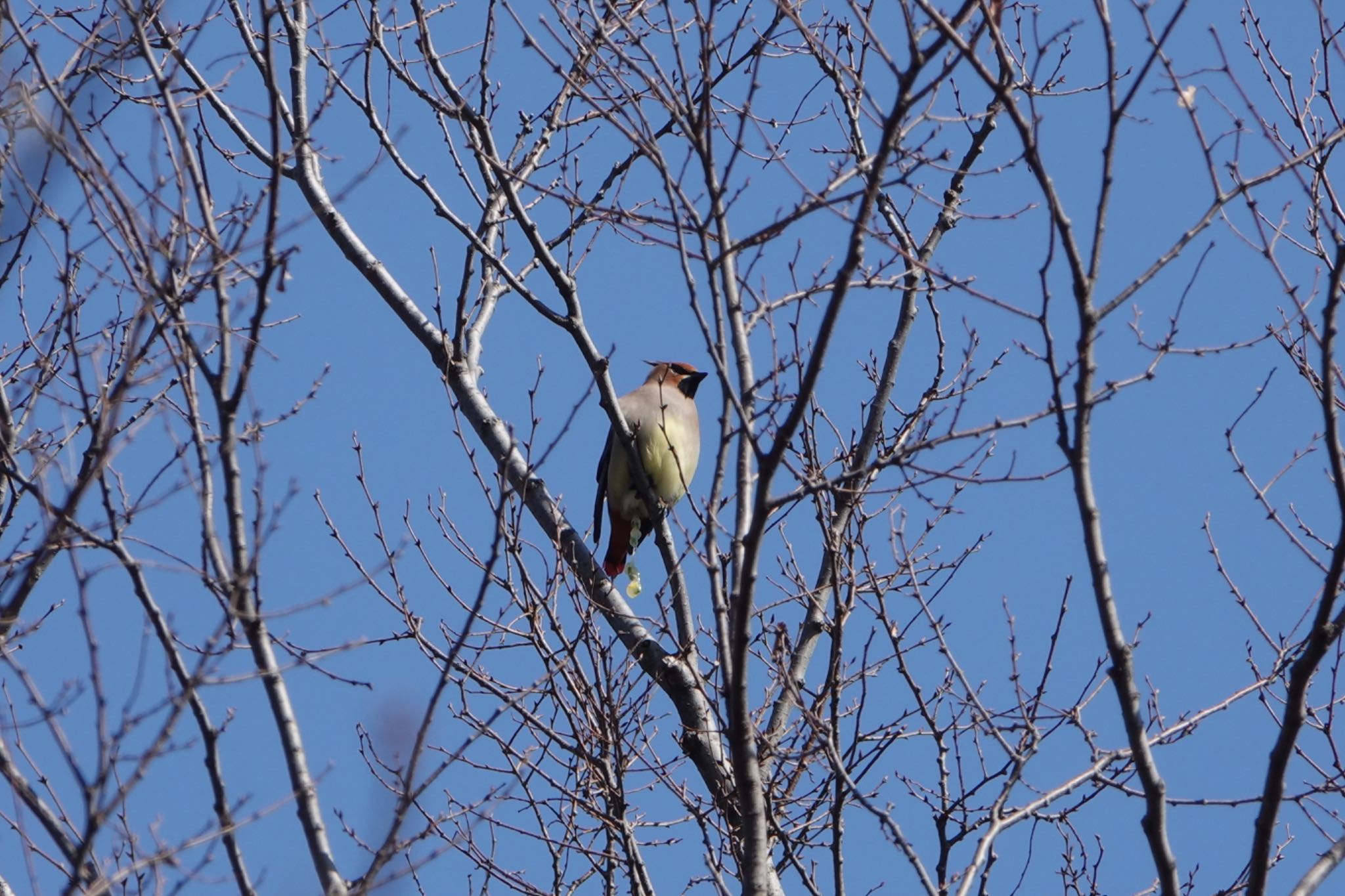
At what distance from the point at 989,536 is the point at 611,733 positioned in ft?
6.17

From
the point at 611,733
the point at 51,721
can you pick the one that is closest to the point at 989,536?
the point at 611,733

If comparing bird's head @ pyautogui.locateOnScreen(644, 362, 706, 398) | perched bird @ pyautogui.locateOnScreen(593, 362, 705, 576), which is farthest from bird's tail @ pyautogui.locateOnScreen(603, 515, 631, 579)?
bird's head @ pyautogui.locateOnScreen(644, 362, 706, 398)

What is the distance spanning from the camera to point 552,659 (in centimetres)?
485

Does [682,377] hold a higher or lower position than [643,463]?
higher

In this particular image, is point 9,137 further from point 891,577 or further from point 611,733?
point 891,577

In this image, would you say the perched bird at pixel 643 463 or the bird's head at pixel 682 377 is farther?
the bird's head at pixel 682 377

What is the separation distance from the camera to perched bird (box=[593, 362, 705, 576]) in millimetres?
6434

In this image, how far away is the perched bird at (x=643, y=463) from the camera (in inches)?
253

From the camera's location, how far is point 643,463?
633 centimetres

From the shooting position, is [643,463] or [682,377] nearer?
[643,463]

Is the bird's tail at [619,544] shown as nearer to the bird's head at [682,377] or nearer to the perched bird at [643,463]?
the perched bird at [643,463]

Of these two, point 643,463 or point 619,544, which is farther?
point 619,544

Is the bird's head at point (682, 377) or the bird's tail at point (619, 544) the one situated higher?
the bird's head at point (682, 377)

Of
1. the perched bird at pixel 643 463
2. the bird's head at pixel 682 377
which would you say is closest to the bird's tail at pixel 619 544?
the perched bird at pixel 643 463
